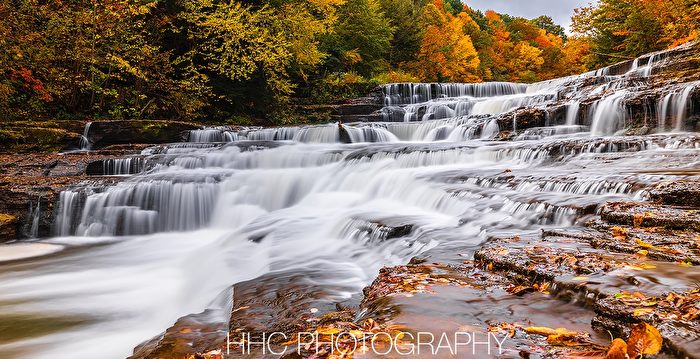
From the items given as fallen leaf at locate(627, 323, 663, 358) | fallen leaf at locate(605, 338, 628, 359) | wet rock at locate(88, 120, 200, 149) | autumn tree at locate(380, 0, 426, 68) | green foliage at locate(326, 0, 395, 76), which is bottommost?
fallen leaf at locate(605, 338, 628, 359)

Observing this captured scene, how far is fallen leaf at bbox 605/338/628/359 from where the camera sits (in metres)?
1.59

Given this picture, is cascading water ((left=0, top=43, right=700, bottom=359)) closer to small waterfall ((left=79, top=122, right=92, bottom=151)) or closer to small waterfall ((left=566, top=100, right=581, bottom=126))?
small waterfall ((left=566, top=100, right=581, bottom=126))

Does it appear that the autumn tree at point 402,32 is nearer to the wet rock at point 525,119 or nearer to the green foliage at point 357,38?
the green foliage at point 357,38

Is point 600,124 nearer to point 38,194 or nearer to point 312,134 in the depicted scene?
point 312,134

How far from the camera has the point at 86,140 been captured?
1243 centimetres

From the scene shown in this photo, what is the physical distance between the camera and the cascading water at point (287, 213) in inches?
171

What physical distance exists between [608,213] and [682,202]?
2.94ft

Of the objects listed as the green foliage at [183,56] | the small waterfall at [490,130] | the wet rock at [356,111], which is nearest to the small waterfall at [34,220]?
the green foliage at [183,56]

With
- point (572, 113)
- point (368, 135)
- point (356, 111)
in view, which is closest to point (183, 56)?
point (368, 135)

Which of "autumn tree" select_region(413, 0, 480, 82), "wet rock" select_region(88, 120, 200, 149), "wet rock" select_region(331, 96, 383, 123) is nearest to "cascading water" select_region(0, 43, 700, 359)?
"wet rock" select_region(88, 120, 200, 149)

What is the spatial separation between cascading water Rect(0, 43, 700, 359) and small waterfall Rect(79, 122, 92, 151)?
97.5 inches

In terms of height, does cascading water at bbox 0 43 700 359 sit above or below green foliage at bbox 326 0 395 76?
below

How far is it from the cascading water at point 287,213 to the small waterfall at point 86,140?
2.48 meters

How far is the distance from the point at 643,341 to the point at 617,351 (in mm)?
126
